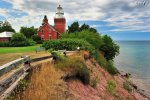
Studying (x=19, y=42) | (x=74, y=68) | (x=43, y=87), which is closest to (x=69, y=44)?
(x=74, y=68)

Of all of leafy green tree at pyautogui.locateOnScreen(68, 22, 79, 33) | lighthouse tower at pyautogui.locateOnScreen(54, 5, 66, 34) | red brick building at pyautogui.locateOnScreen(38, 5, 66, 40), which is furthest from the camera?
lighthouse tower at pyautogui.locateOnScreen(54, 5, 66, 34)

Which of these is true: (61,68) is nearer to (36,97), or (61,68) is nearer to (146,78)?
(36,97)

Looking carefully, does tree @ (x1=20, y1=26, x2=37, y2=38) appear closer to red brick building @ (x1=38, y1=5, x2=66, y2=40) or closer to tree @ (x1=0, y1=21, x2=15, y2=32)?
red brick building @ (x1=38, y1=5, x2=66, y2=40)

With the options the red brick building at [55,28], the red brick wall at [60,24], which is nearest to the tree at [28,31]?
the red brick building at [55,28]

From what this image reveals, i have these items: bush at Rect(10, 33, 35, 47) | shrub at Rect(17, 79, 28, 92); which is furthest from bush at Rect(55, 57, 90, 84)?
bush at Rect(10, 33, 35, 47)

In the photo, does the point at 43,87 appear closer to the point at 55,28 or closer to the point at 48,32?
the point at 48,32

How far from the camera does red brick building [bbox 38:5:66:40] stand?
279 feet

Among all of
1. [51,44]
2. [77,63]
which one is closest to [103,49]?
[51,44]

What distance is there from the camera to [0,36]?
283ft

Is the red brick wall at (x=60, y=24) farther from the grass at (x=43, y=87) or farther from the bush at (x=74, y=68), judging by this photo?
the grass at (x=43, y=87)

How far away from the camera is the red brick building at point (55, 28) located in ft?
279

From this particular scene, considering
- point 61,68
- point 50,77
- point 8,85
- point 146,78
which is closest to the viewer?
point 8,85

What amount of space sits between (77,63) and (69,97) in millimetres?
5274

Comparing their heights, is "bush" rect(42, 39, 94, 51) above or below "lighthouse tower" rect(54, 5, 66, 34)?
below
